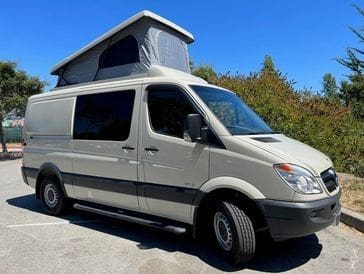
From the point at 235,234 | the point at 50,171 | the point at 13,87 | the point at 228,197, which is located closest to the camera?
the point at 235,234

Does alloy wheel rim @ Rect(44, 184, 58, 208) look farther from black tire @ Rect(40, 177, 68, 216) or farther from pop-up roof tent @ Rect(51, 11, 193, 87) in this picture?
pop-up roof tent @ Rect(51, 11, 193, 87)

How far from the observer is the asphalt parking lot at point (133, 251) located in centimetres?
491

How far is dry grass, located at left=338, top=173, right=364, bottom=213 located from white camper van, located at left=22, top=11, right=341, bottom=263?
2.13 metres

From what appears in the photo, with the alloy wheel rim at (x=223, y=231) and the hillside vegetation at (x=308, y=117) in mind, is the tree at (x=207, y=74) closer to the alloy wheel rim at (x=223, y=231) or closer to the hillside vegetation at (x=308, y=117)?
the hillside vegetation at (x=308, y=117)

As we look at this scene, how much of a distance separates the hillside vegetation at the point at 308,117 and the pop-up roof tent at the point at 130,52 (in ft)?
15.5

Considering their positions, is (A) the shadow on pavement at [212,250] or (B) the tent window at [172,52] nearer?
(A) the shadow on pavement at [212,250]

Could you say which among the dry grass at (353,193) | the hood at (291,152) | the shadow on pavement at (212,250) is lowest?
the shadow on pavement at (212,250)

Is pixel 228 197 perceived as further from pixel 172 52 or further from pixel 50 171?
pixel 50 171

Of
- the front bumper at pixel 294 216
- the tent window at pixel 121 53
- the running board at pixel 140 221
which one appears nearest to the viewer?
the front bumper at pixel 294 216

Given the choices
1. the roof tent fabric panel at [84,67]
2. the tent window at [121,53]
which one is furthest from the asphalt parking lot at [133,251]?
the tent window at [121,53]

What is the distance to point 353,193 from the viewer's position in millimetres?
7941

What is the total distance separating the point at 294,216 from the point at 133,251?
212 cm

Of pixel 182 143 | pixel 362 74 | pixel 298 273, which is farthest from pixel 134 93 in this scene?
pixel 362 74

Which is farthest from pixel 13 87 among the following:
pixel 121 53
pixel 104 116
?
pixel 104 116
